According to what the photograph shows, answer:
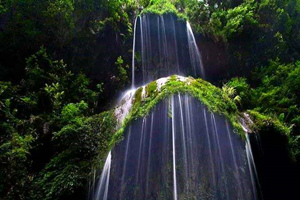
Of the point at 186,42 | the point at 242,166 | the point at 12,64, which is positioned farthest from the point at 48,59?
the point at 242,166

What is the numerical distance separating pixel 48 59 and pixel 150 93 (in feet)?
15.9

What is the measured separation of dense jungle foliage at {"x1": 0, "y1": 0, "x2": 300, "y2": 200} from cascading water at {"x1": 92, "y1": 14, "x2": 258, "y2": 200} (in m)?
0.95

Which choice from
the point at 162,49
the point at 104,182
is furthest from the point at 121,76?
the point at 104,182

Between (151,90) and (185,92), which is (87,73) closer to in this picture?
(151,90)

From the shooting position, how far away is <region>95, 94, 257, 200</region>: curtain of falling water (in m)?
5.21

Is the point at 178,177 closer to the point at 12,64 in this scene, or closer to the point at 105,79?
the point at 105,79

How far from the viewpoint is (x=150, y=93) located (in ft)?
21.3

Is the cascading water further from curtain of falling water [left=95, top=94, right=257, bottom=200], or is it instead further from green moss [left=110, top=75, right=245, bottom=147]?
green moss [left=110, top=75, right=245, bottom=147]

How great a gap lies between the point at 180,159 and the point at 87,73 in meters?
6.46

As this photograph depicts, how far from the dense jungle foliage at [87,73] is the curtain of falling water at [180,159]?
42.2 inches

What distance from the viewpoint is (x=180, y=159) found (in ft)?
17.6

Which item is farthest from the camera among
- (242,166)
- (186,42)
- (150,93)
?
(186,42)

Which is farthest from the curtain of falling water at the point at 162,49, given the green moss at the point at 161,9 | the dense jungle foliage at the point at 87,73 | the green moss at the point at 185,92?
the green moss at the point at 185,92

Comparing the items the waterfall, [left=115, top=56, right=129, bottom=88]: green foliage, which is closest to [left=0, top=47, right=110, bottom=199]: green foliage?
the waterfall
